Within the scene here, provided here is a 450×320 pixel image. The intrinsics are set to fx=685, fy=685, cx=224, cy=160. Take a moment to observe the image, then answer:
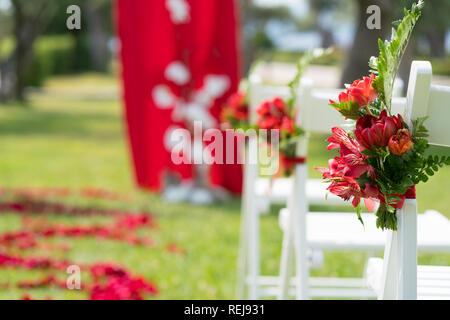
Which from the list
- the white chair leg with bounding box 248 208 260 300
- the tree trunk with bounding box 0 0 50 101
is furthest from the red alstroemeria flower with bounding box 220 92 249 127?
the tree trunk with bounding box 0 0 50 101

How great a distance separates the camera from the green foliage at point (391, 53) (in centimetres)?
134

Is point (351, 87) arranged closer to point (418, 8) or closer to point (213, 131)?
point (418, 8)

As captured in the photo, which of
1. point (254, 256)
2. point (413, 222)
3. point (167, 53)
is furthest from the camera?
point (167, 53)

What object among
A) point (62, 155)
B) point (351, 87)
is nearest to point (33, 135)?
point (62, 155)

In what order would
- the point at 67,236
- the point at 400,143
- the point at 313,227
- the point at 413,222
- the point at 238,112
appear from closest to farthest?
the point at 400,143 < the point at 413,222 < the point at 313,227 < the point at 238,112 < the point at 67,236

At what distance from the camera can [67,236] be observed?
4.84 meters

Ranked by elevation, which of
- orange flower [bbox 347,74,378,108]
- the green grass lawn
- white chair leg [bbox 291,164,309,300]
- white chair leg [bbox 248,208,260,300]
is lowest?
the green grass lawn

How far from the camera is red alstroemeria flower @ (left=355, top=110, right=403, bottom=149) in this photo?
4.49ft

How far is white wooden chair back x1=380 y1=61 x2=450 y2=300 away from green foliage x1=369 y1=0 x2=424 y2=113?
0.05 m

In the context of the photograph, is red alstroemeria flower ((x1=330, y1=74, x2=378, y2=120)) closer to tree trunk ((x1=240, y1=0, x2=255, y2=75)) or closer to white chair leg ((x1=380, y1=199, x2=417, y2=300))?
white chair leg ((x1=380, y1=199, x2=417, y2=300))

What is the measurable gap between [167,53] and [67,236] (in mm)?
2156

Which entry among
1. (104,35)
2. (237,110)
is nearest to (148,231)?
(237,110)

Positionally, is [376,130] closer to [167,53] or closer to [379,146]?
[379,146]

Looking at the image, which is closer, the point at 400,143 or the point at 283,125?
the point at 400,143
